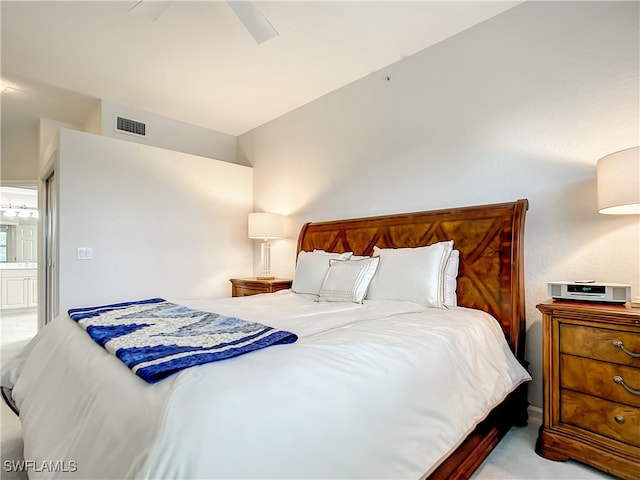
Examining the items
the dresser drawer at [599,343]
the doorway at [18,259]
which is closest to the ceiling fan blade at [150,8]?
the dresser drawer at [599,343]

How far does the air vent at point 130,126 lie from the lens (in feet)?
12.9

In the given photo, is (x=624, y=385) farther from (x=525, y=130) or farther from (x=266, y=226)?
(x=266, y=226)

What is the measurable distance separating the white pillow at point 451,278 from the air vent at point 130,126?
12.6 ft

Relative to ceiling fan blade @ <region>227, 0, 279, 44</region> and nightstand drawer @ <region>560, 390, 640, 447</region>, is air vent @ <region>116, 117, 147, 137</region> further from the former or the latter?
nightstand drawer @ <region>560, 390, 640, 447</region>

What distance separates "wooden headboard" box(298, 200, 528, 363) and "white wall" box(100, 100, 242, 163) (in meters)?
3.00

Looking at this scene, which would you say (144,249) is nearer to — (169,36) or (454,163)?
(169,36)

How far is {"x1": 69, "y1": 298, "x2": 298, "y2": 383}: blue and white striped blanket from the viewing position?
105cm

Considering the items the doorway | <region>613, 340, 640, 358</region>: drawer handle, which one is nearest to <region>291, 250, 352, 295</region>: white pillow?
<region>613, 340, 640, 358</region>: drawer handle

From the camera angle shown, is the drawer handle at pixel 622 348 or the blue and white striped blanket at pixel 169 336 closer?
the blue and white striped blanket at pixel 169 336

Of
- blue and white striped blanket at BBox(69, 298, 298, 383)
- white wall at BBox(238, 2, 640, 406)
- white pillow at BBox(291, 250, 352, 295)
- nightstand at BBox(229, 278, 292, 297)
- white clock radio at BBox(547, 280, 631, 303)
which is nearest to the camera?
blue and white striped blanket at BBox(69, 298, 298, 383)

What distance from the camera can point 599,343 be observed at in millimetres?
1647

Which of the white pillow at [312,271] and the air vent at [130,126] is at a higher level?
the air vent at [130,126]

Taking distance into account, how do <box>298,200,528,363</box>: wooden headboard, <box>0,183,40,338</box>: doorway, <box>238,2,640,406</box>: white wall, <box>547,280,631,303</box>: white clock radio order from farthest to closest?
<box>0,183,40,338</box>: doorway, <box>298,200,528,363</box>: wooden headboard, <box>238,2,640,406</box>: white wall, <box>547,280,631,303</box>: white clock radio

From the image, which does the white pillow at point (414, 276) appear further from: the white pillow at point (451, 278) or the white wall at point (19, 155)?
the white wall at point (19, 155)
